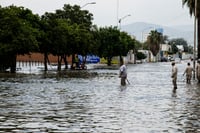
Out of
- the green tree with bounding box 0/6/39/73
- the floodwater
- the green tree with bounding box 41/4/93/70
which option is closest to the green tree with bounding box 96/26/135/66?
the green tree with bounding box 41/4/93/70

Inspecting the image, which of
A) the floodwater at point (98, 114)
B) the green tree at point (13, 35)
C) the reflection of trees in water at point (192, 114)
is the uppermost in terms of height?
the green tree at point (13, 35)

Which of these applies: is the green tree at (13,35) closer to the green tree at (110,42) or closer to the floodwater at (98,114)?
the floodwater at (98,114)

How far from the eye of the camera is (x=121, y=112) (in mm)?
17703

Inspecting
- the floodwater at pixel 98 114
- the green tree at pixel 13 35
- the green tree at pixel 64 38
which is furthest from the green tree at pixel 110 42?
the floodwater at pixel 98 114

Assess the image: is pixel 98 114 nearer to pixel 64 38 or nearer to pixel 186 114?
pixel 186 114

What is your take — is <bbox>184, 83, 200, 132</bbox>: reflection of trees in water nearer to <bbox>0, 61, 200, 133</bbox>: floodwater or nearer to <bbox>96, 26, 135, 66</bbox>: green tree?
<bbox>0, 61, 200, 133</bbox>: floodwater

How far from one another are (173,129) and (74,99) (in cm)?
964

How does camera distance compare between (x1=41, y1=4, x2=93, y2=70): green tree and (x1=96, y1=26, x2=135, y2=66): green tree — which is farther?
(x1=96, y1=26, x2=135, y2=66): green tree

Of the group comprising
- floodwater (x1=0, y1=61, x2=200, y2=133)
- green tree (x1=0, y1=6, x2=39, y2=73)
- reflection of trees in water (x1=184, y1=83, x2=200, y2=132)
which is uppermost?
green tree (x1=0, y1=6, x2=39, y2=73)

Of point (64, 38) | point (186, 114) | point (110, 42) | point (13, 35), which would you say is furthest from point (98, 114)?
point (110, 42)

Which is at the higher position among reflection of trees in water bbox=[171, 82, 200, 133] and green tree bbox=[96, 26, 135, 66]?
green tree bbox=[96, 26, 135, 66]

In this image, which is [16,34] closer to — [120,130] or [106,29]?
[120,130]

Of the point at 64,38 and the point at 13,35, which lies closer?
the point at 13,35

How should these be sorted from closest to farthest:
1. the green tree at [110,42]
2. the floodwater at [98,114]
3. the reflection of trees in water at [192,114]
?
the floodwater at [98,114] → the reflection of trees in water at [192,114] → the green tree at [110,42]
